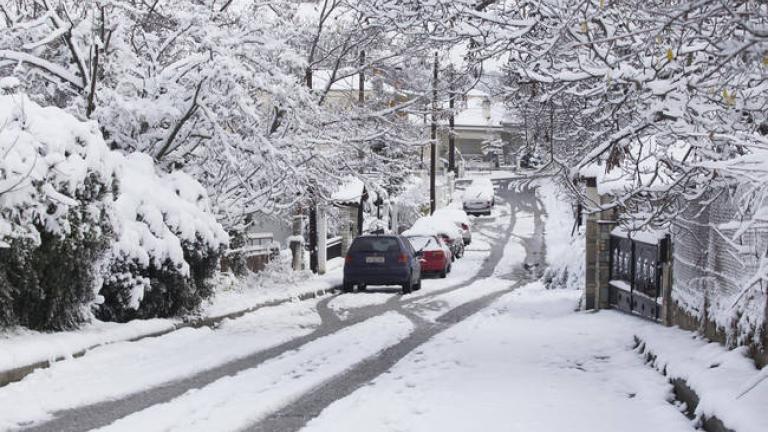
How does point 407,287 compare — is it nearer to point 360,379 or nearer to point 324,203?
point 324,203

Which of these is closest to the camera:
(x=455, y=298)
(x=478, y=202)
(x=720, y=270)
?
(x=720, y=270)

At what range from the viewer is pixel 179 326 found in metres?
14.9

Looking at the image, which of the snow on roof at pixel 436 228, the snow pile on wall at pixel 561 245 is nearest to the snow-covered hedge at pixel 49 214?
the snow pile on wall at pixel 561 245

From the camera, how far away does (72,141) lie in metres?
12.5

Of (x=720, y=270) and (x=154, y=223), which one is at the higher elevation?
(x=154, y=223)

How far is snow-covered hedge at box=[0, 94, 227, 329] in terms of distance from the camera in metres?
11.4

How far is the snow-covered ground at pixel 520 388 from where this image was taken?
27.8 ft

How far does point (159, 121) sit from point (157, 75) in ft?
2.45

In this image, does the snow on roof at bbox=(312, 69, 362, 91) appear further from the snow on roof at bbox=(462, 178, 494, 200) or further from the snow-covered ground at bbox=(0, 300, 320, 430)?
the snow on roof at bbox=(462, 178, 494, 200)

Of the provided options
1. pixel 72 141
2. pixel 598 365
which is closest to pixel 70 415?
pixel 72 141

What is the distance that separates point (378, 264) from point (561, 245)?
24479mm

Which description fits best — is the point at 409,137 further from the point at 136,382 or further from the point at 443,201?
the point at 443,201

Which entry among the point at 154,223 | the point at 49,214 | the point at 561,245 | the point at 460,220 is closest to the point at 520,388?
the point at 49,214

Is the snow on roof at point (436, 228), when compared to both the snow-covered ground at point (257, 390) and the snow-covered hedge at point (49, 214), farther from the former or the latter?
the snow-covered hedge at point (49, 214)
